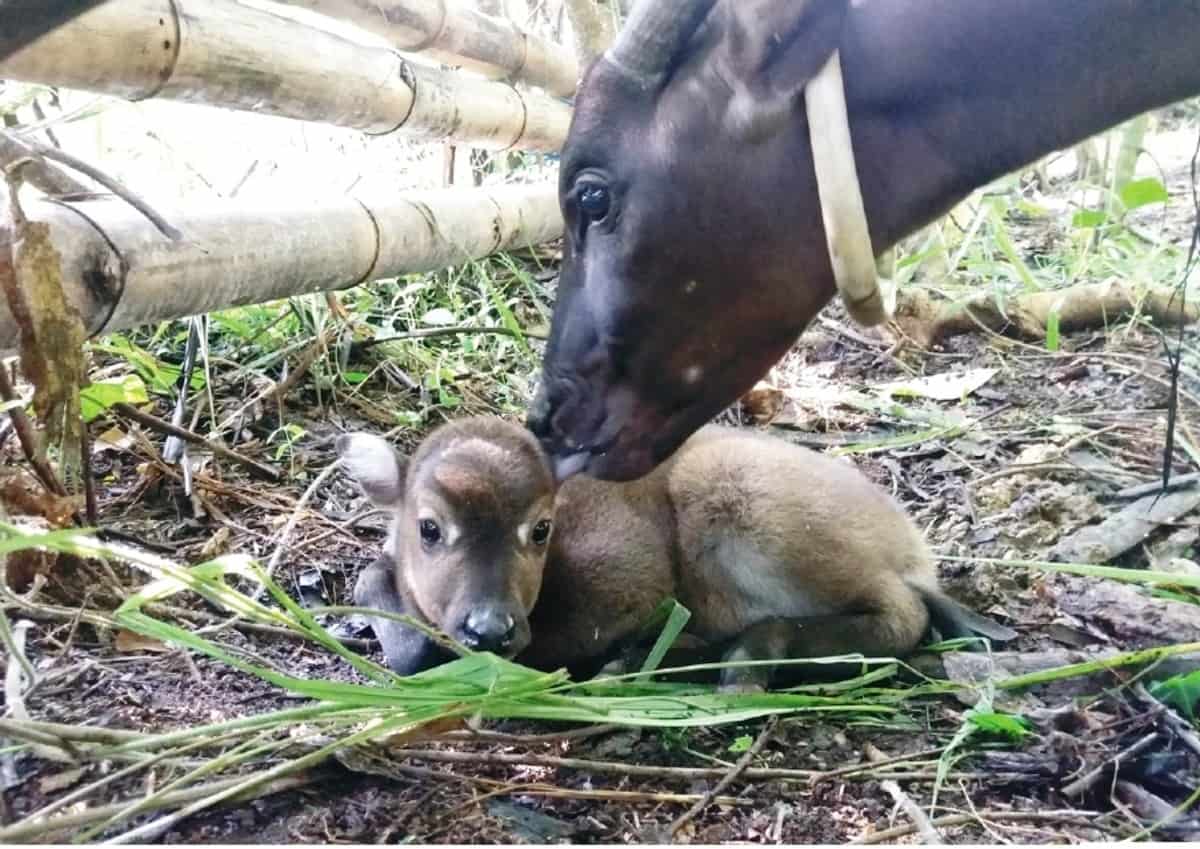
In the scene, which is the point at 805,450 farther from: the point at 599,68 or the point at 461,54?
the point at 461,54

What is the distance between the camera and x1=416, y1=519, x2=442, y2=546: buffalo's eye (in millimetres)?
2816

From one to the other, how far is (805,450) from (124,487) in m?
1.87

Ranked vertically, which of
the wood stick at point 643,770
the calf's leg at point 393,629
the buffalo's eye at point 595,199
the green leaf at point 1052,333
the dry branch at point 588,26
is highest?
the dry branch at point 588,26

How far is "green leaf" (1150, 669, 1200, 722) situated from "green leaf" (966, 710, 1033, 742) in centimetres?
26

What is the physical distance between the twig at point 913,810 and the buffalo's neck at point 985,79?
1.09 m

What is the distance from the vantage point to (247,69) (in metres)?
3.29

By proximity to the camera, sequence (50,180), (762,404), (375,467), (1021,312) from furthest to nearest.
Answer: (1021,312) < (762,404) < (375,467) < (50,180)

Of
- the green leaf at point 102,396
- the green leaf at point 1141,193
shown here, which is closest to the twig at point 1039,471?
the green leaf at point 1141,193

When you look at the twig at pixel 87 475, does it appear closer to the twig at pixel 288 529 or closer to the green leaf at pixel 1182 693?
the twig at pixel 288 529

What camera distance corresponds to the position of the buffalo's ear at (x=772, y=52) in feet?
7.12

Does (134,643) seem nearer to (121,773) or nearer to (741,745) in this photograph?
(121,773)

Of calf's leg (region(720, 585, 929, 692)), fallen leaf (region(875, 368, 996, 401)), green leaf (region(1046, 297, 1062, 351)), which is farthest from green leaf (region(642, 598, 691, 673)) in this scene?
green leaf (region(1046, 297, 1062, 351))

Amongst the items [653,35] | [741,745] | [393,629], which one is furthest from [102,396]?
[741,745]

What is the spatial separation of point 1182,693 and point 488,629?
1373mm
